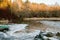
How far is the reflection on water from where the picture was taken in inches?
109

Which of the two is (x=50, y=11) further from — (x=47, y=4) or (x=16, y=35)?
(x=16, y=35)

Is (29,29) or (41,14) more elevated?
(41,14)

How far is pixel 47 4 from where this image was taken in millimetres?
2883

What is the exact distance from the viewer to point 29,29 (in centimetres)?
284

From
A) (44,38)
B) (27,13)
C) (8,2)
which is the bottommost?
(44,38)

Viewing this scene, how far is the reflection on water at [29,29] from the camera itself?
278 centimetres

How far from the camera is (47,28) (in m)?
2.84

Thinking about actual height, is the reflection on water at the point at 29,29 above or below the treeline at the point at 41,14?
below

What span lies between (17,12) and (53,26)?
0.73 meters

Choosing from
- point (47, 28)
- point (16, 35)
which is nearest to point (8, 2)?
point (16, 35)

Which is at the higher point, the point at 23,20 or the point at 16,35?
the point at 23,20

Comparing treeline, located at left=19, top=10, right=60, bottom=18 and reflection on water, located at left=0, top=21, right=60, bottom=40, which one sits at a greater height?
treeline, located at left=19, top=10, right=60, bottom=18

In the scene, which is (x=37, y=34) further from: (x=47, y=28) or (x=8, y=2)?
(x=8, y=2)

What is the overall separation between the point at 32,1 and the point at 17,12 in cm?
36
